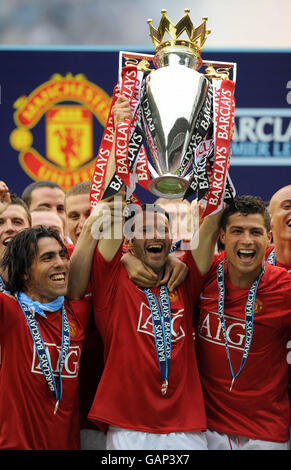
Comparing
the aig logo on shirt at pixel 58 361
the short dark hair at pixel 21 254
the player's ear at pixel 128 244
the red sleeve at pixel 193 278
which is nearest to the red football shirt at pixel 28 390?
the aig logo on shirt at pixel 58 361

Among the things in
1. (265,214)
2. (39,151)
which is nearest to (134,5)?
(39,151)

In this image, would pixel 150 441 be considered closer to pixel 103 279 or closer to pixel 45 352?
pixel 45 352

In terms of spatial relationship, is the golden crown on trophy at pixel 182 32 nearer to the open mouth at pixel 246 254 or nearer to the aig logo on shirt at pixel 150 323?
the open mouth at pixel 246 254

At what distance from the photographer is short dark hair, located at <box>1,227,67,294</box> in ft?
9.46

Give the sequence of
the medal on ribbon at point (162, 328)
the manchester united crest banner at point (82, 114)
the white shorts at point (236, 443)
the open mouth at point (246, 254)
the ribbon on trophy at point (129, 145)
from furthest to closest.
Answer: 1. the manchester united crest banner at point (82, 114)
2. the open mouth at point (246, 254)
3. the white shorts at point (236, 443)
4. the medal on ribbon at point (162, 328)
5. the ribbon on trophy at point (129, 145)

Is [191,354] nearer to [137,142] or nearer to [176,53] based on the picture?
[137,142]

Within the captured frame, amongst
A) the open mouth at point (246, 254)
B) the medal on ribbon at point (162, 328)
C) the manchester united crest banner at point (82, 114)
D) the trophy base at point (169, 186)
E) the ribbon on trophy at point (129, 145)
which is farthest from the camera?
→ the manchester united crest banner at point (82, 114)

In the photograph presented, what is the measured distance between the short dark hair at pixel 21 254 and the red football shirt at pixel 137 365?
28cm

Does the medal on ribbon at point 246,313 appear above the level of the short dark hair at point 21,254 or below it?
below

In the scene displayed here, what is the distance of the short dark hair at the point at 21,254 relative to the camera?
288 cm

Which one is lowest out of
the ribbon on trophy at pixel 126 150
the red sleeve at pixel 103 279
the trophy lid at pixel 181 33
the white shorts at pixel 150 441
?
the white shorts at pixel 150 441

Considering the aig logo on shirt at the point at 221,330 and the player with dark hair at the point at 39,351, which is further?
the aig logo on shirt at the point at 221,330

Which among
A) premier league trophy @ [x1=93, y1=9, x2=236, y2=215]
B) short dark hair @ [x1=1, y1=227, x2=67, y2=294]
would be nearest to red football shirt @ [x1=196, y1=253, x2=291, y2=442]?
premier league trophy @ [x1=93, y1=9, x2=236, y2=215]

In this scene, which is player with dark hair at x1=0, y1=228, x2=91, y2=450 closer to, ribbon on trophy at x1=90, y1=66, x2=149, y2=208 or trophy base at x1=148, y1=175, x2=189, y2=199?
ribbon on trophy at x1=90, y1=66, x2=149, y2=208
